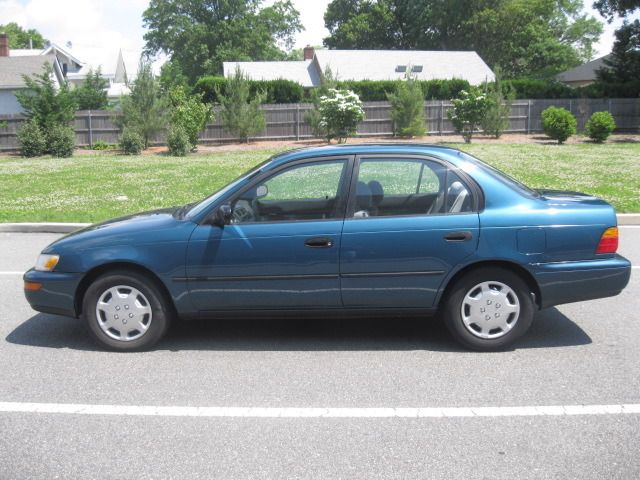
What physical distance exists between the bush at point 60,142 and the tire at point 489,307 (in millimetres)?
23635

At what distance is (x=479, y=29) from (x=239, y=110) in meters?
41.8

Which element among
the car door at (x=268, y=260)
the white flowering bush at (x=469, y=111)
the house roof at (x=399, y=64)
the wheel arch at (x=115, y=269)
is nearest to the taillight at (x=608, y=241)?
the car door at (x=268, y=260)

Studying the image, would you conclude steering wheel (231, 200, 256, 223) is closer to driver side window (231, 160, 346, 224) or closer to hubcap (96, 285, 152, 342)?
driver side window (231, 160, 346, 224)

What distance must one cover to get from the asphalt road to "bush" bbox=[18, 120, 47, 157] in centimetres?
2137

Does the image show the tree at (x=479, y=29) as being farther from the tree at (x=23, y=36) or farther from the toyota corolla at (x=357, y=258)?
the toyota corolla at (x=357, y=258)

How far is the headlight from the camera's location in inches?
223

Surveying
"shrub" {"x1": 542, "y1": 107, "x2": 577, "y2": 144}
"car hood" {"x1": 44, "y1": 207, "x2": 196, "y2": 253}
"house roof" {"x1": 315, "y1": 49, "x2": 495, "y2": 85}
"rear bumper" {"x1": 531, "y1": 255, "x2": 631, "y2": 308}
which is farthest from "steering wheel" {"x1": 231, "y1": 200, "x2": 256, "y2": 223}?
"house roof" {"x1": 315, "y1": 49, "x2": 495, "y2": 85}

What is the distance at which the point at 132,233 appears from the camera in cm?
557

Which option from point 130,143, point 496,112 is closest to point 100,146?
point 130,143

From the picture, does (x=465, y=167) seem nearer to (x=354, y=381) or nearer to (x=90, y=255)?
(x=354, y=381)

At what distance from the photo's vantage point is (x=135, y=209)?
519 inches

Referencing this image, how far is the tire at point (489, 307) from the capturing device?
543cm

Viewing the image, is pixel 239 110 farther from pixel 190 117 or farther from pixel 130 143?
pixel 130 143

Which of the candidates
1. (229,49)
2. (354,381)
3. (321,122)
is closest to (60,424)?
(354,381)
